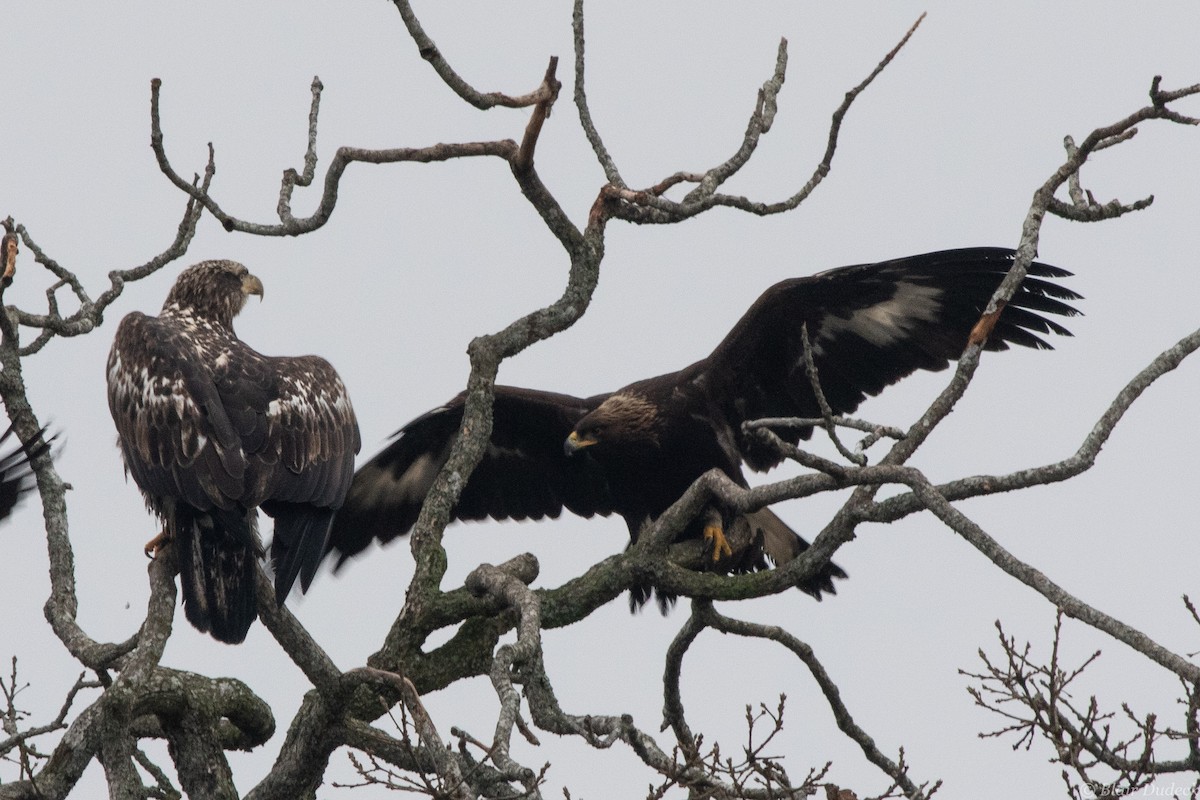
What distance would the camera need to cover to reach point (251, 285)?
275 inches

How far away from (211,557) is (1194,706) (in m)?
3.25

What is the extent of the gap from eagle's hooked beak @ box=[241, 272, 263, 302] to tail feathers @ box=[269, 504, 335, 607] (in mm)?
1622

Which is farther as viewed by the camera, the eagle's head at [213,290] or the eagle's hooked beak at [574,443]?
the eagle's hooked beak at [574,443]

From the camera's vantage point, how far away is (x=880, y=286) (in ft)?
23.6

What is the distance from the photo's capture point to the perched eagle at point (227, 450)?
5203 millimetres

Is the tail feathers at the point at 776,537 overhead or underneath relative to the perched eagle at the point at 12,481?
underneath

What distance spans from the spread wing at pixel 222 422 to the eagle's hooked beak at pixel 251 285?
0.78m

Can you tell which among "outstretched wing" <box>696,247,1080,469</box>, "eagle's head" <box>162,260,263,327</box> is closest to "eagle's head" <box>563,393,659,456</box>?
"outstretched wing" <box>696,247,1080,469</box>

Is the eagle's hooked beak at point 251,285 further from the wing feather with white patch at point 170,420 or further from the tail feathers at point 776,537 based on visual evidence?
the tail feathers at point 776,537

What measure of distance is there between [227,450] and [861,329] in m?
3.32

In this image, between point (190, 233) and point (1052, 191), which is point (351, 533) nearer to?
point (190, 233)

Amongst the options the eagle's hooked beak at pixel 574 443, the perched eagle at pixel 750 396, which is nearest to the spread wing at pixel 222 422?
the eagle's hooked beak at pixel 574 443

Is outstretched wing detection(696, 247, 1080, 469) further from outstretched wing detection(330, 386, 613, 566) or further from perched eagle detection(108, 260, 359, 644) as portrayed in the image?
perched eagle detection(108, 260, 359, 644)

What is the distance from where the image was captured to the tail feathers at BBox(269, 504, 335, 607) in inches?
212
